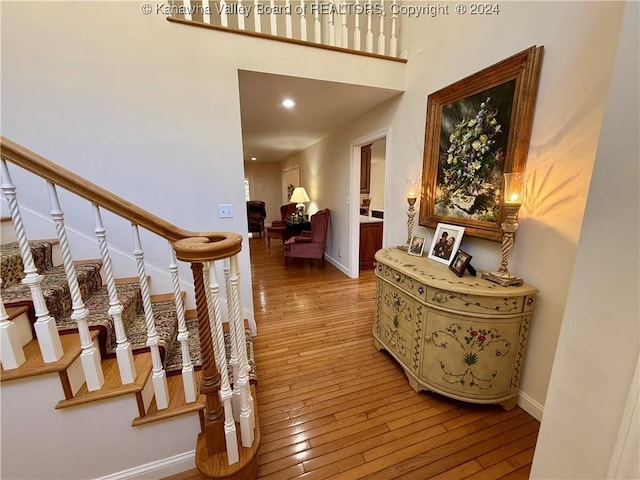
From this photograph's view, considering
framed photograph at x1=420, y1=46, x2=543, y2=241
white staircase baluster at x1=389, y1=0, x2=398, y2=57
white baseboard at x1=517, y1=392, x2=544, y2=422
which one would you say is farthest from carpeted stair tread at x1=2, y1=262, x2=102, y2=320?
white staircase baluster at x1=389, y1=0, x2=398, y2=57

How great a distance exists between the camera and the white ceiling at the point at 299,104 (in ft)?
7.61

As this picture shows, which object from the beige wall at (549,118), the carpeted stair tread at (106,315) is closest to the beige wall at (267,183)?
the beige wall at (549,118)

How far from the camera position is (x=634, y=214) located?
0.69 m

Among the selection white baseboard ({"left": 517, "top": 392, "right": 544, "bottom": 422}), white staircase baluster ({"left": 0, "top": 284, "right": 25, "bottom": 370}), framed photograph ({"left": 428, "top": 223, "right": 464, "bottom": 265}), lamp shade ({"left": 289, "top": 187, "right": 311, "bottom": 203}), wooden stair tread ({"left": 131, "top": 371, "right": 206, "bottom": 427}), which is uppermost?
lamp shade ({"left": 289, "top": 187, "right": 311, "bottom": 203})

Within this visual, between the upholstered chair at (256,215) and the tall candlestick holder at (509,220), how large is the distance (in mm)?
6386

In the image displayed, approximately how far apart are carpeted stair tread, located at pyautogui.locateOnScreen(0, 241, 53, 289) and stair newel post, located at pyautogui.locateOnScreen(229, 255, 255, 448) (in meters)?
0.99

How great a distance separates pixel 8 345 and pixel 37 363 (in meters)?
0.12

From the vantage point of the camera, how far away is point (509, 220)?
1.49 meters

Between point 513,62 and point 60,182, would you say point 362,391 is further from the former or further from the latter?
point 513,62

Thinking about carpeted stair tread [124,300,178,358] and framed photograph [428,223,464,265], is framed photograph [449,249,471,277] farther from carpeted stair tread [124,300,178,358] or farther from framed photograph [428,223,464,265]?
carpeted stair tread [124,300,178,358]

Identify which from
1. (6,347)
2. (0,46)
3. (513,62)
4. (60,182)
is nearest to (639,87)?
(513,62)

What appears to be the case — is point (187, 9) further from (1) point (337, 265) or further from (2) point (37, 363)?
(1) point (337, 265)

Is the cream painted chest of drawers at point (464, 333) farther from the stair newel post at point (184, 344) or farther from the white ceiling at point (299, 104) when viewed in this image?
the white ceiling at point (299, 104)

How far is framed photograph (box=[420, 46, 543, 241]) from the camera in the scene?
1.51 metres
